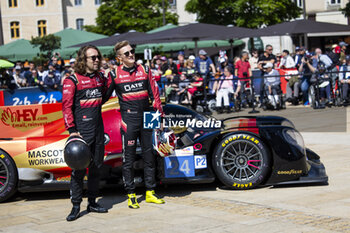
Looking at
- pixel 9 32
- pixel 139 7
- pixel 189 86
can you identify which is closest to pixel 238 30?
pixel 189 86

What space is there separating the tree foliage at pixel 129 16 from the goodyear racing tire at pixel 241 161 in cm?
5025

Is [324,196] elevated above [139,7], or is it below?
below

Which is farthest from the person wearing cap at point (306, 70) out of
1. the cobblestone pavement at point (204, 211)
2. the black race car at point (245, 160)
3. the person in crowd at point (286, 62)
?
the black race car at point (245, 160)

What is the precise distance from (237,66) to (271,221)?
1391 cm

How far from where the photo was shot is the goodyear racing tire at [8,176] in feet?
23.8

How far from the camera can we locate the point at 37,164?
7.31m

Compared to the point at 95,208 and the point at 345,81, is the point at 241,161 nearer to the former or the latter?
the point at 95,208

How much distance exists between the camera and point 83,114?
651 cm

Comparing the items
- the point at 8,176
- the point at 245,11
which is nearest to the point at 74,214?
the point at 8,176

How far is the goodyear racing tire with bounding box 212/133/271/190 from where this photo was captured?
7230mm

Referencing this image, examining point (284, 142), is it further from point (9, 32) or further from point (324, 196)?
point (9, 32)

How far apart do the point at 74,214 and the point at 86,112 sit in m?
1.11

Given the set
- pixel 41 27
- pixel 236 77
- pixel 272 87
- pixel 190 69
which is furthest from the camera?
pixel 41 27

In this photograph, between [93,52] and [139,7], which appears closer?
[93,52]
